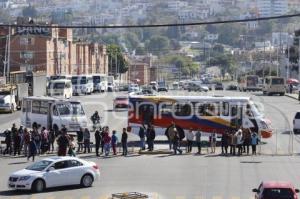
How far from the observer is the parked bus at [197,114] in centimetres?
4553

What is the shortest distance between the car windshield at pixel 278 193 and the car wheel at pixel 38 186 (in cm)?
885

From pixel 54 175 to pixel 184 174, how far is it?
21.0 ft

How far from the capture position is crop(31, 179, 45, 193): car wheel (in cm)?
2869

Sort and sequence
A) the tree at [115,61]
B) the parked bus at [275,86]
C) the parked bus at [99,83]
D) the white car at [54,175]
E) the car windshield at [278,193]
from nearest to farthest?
the car windshield at [278,193] < the white car at [54,175] < the parked bus at [275,86] < the parked bus at [99,83] < the tree at [115,61]

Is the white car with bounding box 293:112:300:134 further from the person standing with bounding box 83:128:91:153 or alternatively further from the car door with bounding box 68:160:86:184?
the car door with bounding box 68:160:86:184

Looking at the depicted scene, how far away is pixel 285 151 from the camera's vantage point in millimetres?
41938

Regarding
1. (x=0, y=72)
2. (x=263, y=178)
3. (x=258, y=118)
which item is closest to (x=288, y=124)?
(x=258, y=118)

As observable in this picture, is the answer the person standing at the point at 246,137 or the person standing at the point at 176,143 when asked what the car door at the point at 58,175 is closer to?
the person standing at the point at 176,143

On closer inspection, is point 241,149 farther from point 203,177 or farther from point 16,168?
point 16,168

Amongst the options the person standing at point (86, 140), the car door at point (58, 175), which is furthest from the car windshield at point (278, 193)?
the person standing at point (86, 140)

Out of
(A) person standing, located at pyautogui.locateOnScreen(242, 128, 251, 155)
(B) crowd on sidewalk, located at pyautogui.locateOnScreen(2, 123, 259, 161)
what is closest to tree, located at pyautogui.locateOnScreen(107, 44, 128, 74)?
(B) crowd on sidewalk, located at pyautogui.locateOnScreen(2, 123, 259, 161)

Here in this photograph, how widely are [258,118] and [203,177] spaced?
1356 centimetres

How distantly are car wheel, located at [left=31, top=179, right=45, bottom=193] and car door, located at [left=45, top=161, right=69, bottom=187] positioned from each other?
0.19 meters

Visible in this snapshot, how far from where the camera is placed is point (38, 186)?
94.4 feet
